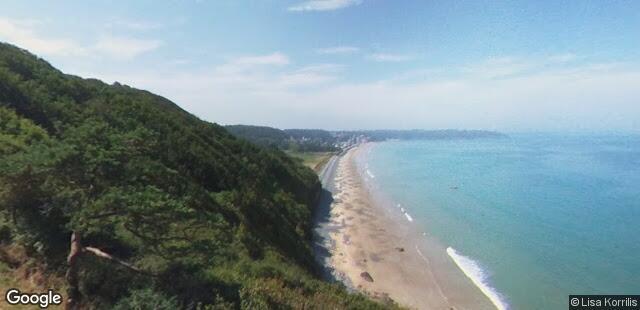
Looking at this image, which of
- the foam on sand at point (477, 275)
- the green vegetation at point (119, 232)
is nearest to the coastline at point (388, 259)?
the foam on sand at point (477, 275)

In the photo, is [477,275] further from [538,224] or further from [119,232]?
[119,232]

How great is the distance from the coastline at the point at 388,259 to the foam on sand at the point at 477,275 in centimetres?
49

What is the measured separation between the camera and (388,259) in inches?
1640

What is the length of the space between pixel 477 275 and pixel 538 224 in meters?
24.2

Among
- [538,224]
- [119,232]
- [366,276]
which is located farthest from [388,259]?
[119,232]

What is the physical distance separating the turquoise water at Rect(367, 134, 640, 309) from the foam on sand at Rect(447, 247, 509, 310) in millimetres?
526

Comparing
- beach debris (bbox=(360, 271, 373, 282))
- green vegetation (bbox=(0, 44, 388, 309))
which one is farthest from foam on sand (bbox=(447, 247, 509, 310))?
green vegetation (bbox=(0, 44, 388, 309))

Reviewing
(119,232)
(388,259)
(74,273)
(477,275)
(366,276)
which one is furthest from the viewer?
(388,259)

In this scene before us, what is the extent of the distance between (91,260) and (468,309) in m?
26.7

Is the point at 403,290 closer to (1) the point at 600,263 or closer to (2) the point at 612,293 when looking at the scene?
(2) the point at 612,293

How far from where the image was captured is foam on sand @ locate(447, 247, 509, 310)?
3149 cm

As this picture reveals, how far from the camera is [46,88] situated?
33.5 metres

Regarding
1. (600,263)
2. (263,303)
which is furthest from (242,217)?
(600,263)

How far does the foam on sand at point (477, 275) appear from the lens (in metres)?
31.5
